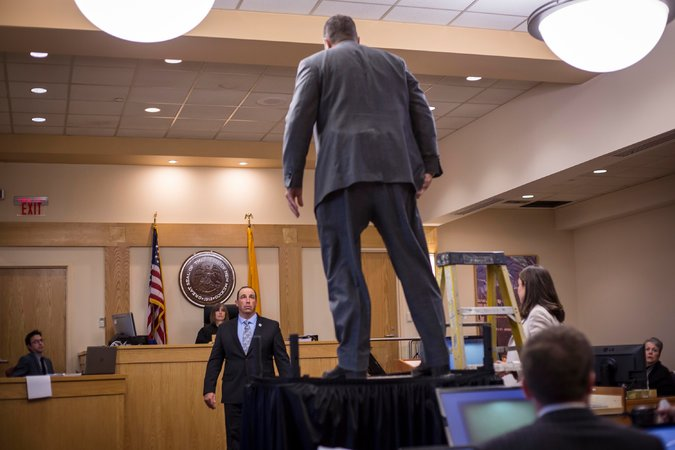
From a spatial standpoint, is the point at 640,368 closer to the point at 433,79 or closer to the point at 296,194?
the point at 296,194

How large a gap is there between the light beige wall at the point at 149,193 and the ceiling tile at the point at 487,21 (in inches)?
189

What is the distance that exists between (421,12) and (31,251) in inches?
242

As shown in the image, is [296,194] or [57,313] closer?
[296,194]

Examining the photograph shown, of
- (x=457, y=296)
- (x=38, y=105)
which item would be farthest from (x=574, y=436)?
(x=38, y=105)

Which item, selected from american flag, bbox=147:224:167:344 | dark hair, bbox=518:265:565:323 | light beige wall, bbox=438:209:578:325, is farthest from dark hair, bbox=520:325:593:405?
light beige wall, bbox=438:209:578:325

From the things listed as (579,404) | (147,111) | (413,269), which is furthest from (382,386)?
(147,111)

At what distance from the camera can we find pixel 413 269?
3.20 metres

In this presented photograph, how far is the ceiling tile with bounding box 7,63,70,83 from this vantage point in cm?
819

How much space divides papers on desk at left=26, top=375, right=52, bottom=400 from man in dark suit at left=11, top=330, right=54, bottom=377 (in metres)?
2.25

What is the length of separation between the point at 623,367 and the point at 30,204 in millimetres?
7787

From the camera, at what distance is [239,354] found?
6.49 meters

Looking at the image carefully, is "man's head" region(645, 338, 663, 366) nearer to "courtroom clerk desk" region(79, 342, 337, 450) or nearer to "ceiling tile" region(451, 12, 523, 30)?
"courtroom clerk desk" region(79, 342, 337, 450)

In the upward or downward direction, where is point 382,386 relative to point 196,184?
downward

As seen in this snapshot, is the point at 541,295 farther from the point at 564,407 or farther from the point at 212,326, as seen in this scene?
the point at 212,326
